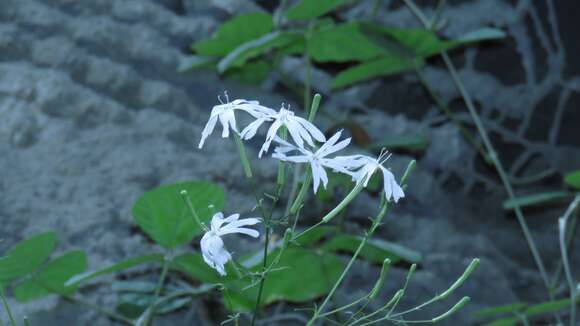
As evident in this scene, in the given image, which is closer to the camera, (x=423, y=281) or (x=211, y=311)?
(x=211, y=311)

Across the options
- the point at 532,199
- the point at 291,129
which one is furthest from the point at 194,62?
the point at 291,129

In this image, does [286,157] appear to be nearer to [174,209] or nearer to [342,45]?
[174,209]

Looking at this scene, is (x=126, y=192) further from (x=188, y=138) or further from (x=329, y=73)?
(x=329, y=73)

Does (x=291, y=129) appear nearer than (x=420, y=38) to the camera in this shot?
Yes

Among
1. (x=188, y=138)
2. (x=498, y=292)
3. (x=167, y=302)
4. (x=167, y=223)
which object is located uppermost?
(x=167, y=223)

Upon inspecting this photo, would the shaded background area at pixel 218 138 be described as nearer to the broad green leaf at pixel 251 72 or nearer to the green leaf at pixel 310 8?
the broad green leaf at pixel 251 72

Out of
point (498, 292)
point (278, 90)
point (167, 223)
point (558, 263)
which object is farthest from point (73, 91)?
point (558, 263)

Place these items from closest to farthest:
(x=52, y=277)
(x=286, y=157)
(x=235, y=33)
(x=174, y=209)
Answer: (x=286, y=157) → (x=174, y=209) → (x=52, y=277) → (x=235, y=33)
